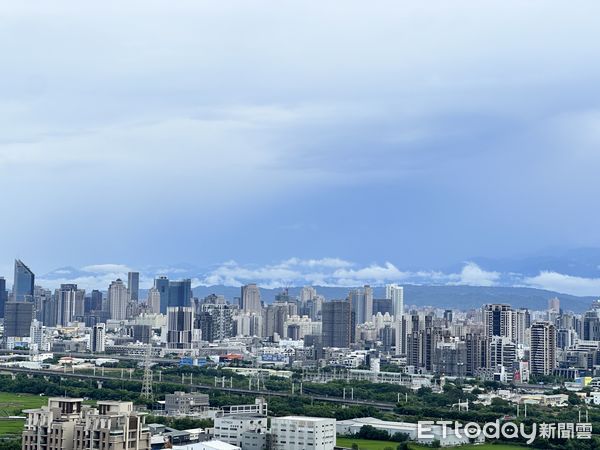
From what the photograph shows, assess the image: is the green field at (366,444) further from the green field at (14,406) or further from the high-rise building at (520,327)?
the high-rise building at (520,327)

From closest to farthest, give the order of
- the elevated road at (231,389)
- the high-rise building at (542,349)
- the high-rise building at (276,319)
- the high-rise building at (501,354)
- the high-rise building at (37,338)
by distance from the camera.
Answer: the elevated road at (231,389) → the high-rise building at (501,354) → the high-rise building at (542,349) → the high-rise building at (37,338) → the high-rise building at (276,319)

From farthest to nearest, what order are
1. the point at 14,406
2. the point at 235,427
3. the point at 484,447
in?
the point at 14,406 < the point at 484,447 < the point at 235,427

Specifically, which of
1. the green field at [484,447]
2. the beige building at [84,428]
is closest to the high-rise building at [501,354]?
the green field at [484,447]

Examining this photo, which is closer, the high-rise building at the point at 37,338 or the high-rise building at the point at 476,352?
the high-rise building at the point at 476,352

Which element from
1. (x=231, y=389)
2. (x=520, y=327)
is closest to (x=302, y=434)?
(x=231, y=389)

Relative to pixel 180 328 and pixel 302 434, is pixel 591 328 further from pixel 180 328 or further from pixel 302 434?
pixel 302 434

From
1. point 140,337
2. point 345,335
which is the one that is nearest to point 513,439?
point 345,335
